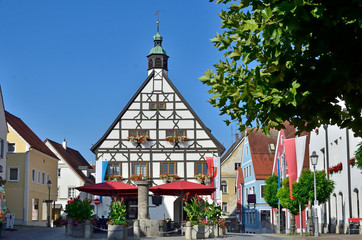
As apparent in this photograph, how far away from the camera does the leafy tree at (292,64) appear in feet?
23.9

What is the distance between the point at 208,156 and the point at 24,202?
14.7 meters

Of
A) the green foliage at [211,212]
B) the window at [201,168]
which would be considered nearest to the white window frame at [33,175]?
the window at [201,168]

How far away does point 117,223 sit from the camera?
79.6 feet

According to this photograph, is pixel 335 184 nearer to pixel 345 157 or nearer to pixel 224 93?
pixel 345 157

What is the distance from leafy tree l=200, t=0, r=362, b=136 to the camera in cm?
728

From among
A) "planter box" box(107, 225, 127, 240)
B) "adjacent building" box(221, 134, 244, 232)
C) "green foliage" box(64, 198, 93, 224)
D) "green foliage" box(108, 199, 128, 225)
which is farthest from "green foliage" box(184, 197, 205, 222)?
"adjacent building" box(221, 134, 244, 232)

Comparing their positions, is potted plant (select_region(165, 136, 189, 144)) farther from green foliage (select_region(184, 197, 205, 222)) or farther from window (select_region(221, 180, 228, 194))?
window (select_region(221, 180, 228, 194))

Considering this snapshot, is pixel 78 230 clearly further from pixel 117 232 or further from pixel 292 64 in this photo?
pixel 292 64

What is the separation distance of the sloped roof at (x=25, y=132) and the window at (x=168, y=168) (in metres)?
10.7

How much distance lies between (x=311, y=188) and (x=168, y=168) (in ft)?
46.9

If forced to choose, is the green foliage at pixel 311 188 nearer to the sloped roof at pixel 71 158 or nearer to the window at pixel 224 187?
the sloped roof at pixel 71 158

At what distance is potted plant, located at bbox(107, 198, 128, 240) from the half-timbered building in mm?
18044

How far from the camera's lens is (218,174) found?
4222 cm

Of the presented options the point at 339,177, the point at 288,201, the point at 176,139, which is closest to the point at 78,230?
the point at 288,201
